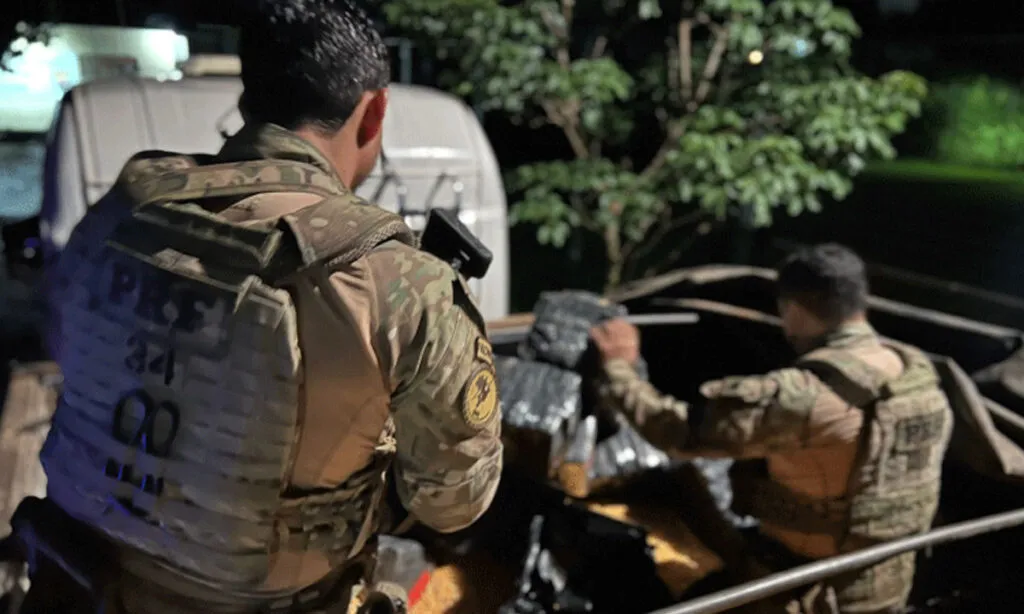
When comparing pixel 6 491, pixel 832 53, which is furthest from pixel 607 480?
pixel 832 53

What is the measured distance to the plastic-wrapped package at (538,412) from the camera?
269 cm

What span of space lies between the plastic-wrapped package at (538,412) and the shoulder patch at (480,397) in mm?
1336

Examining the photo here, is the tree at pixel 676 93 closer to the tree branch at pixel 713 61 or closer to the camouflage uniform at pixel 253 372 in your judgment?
the tree branch at pixel 713 61

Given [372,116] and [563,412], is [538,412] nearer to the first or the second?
[563,412]

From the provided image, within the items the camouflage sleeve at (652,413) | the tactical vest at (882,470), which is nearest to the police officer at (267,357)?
the camouflage sleeve at (652,413)

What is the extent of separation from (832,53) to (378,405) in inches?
177

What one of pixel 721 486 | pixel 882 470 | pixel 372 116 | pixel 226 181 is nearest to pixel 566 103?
pixel 721 486

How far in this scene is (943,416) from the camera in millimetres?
2203

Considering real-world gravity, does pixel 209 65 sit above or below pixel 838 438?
above

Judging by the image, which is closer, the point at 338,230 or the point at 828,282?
the point at 338,230

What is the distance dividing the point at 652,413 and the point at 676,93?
360cm

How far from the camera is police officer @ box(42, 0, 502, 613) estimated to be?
3.69ft

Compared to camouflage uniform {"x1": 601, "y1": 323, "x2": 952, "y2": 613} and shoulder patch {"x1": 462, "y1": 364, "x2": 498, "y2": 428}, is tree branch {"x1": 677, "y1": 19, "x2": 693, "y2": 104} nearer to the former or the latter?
camouflage uniform {"x1": 601, "y1": 323, "x2": 952, "y2": 613}

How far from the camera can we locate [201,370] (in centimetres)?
114
